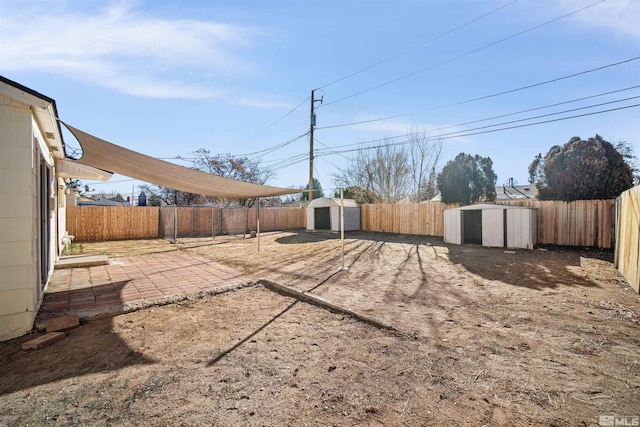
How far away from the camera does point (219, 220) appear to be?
1531 cm

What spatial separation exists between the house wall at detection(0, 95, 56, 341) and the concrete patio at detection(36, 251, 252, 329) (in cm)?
25

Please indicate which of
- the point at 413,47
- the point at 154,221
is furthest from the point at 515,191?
the point at 154,221

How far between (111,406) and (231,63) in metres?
7.33

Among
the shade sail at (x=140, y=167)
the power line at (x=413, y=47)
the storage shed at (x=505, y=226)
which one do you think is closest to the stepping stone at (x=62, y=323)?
the shade sail at (x=140, y=167)

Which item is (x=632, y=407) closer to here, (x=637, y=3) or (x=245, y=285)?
(x=245, y=285)

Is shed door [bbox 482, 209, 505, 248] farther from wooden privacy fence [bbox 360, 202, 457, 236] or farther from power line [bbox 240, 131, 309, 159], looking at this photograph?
power line [bbox 240, 131, 309, 159]

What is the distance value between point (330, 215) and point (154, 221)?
8866 millimetres

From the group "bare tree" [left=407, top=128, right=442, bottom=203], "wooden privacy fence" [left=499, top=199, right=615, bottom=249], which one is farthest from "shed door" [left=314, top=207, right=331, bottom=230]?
"wooden privacy fence" [left=499, top=199, right=615, bottom=249]

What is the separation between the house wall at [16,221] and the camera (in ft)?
8.96

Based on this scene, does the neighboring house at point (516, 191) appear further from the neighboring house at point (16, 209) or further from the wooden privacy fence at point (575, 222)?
the neighboring house at point (16, 209)

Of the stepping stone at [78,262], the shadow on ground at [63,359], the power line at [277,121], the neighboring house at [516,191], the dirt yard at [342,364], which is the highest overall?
the power line at [277,121]

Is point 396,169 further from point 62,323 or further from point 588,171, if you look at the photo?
point 62,323

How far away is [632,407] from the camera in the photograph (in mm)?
1773

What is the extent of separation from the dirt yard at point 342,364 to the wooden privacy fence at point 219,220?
980 cm
